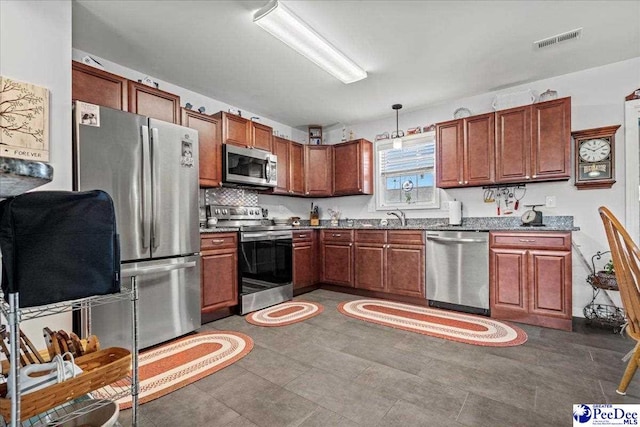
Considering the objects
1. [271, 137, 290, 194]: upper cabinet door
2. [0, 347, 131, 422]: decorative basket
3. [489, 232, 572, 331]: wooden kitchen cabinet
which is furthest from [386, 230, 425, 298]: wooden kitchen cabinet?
[0, 347, 131, 422]: decorative basket

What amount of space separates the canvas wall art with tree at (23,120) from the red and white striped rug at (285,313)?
2189 mm

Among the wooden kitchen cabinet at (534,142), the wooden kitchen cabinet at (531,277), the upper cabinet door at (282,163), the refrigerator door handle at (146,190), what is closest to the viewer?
the refrigerator door handle at (146,190)

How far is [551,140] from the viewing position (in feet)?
10.2

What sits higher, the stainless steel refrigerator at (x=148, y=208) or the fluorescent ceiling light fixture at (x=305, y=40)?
the fluorescent ceiling light fixture at (x=305, y=40)

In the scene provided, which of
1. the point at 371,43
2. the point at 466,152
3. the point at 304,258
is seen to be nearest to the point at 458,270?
the point at 466,152

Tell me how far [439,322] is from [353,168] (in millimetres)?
2515

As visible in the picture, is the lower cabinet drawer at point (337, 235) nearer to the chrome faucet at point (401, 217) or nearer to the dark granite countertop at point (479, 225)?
the dark granite countertop at point (479, 225)

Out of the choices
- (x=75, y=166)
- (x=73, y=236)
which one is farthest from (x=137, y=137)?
(x=73, y=236)

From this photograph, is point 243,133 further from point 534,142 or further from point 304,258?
point 534,142

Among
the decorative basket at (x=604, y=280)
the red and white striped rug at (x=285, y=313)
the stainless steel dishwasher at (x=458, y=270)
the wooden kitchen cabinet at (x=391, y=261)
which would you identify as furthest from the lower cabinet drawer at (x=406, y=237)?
the decorative basket at (x=604, y=280)

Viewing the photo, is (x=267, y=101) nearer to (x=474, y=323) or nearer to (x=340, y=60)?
(x=340, y=60)

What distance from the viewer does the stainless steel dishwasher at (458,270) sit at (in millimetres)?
3205

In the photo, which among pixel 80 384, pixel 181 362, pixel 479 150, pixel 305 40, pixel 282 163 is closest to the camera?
pixel 80 384

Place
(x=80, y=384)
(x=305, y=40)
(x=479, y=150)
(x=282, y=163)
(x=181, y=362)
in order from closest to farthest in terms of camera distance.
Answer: (x=80, y=384), (x=181, y=362), (x=305, y=40), (x=479, y=150), (x=282, y=163)
